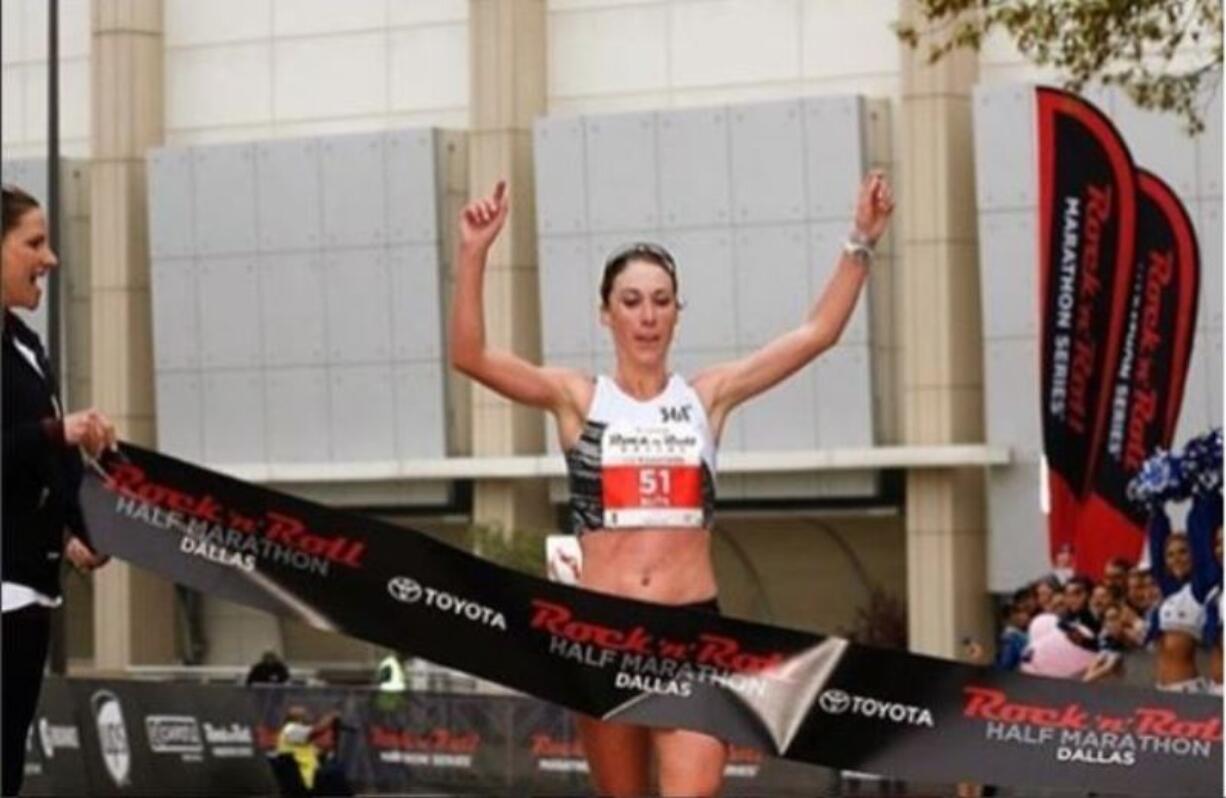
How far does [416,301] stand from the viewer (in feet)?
167

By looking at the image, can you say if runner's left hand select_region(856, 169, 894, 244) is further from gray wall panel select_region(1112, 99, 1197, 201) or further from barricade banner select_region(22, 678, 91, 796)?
gray wall panel select_region(1112, 99, 1197, 201)

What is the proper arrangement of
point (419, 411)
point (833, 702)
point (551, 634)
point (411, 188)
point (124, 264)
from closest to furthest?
point (551, 634)
point (833, 702)
point (411, 188)
point (419, 411)
point (124, 264)

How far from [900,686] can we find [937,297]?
38181mm

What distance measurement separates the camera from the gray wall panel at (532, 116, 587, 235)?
49562 millimetres

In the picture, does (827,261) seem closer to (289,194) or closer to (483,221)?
(289,194)

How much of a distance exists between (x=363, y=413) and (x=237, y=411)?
6.43ft

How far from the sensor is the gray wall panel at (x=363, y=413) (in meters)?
51.9

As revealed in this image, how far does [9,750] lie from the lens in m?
8.16

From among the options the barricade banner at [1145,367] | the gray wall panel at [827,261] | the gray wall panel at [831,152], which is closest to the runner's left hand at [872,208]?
the barricade banner at [1145,367]

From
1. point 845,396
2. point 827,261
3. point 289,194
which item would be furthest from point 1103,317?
point 289,194

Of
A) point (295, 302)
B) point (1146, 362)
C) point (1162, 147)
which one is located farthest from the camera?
point (295, 302)

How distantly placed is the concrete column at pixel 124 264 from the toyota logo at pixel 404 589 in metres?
42.8

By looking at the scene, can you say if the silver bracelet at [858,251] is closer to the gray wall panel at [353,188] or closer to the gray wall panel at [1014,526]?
the gray wall panel at [1014,526]

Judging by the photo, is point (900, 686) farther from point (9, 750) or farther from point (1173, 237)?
point (1173, 237)
